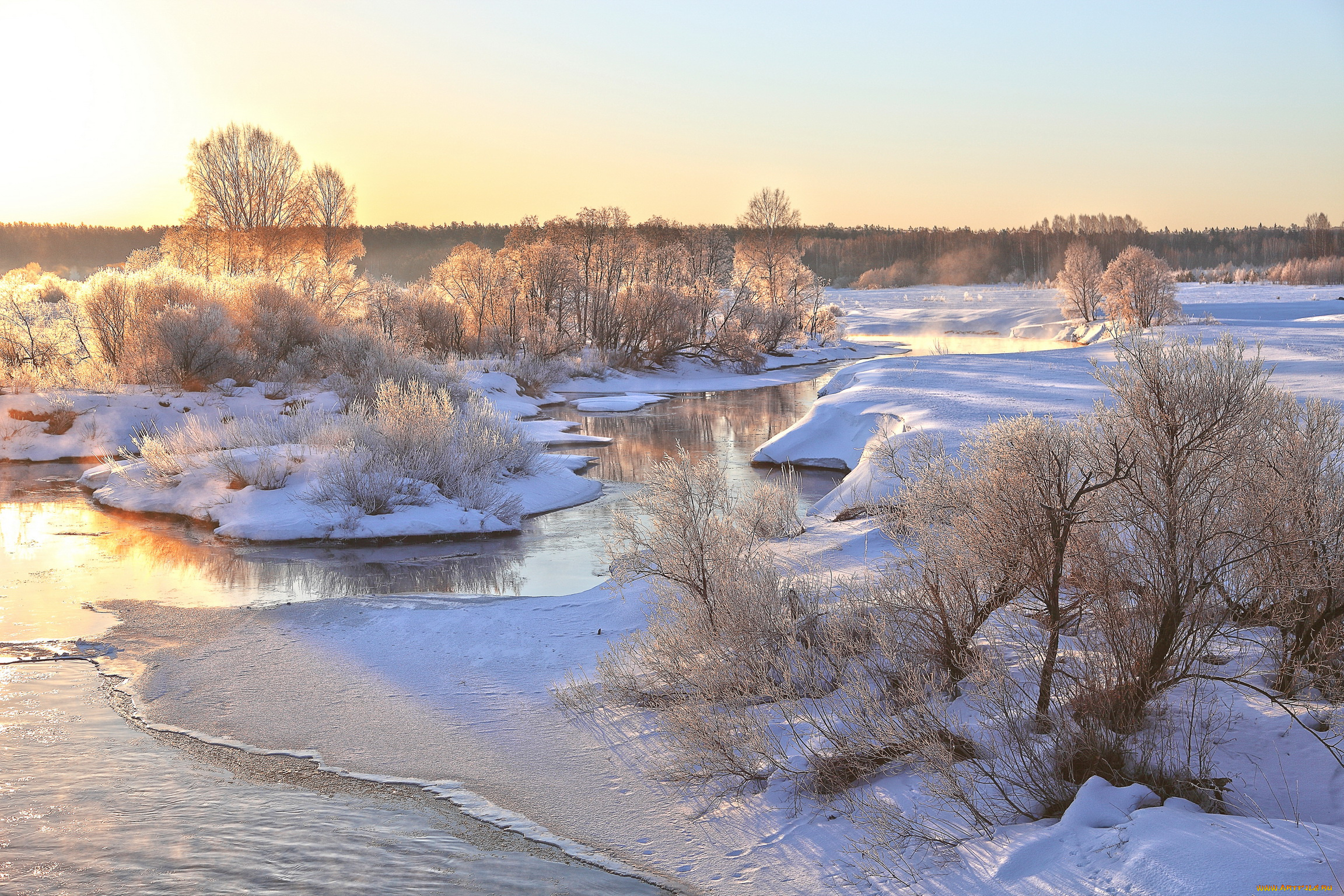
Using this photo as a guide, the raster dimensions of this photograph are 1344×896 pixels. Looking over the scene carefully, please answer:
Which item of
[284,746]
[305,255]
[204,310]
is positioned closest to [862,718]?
[284,746]

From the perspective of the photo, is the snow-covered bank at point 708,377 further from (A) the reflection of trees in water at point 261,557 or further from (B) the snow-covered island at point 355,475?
(A) the reflection of trees in water at point 261,557

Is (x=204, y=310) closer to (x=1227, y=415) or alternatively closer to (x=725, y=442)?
(x=725, y=442)

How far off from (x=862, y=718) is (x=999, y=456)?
5.27 feet

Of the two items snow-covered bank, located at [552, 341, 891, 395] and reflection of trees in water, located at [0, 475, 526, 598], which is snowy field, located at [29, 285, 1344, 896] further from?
snow-covered bank, located at [552, 341, 891, 395]

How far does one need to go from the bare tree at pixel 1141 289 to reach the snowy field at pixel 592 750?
84.6ft

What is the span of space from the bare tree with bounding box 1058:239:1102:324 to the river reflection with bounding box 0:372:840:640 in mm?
33906

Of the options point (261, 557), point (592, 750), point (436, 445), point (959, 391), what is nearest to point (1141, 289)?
point (959, 391)

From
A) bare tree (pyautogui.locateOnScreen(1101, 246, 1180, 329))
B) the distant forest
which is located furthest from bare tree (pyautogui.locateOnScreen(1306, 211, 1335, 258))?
bare tree (pyautogui.locateOnScreen(1101, 246, 1180, 329))

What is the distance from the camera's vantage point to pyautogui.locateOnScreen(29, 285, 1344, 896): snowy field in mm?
3648

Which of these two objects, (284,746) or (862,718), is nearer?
(862,718)

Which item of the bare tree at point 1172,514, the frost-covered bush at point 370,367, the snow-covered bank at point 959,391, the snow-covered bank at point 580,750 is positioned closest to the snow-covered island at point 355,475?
the snow-covered bank at point 580,750

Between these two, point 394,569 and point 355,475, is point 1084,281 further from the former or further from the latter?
point 394,569

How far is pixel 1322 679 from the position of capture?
4.64 m

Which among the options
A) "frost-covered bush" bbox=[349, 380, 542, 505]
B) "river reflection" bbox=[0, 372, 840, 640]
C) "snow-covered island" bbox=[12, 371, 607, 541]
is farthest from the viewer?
"frost-covered bush" bbox=[349, 380, 542, 505]
